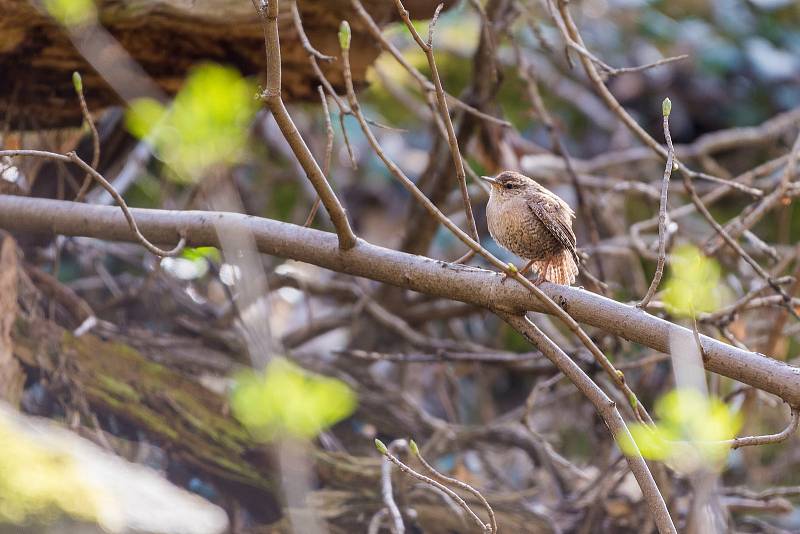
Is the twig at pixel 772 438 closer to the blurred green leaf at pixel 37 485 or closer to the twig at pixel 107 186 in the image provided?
the twig at pixel 107 186

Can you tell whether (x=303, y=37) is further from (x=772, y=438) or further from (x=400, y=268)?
(x=772, y=438)

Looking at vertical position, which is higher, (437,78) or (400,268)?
(437,78)

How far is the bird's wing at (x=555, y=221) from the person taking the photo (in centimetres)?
308

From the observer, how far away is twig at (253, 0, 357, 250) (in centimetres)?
200

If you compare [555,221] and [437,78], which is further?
[555,221]

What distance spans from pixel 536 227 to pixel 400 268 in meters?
0.87

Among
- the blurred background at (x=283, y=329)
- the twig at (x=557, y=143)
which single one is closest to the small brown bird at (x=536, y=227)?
the blurred background at (x=283, y=329)

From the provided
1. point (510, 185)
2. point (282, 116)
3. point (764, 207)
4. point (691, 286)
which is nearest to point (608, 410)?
point (691, 286)

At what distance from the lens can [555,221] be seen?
3.12 meters

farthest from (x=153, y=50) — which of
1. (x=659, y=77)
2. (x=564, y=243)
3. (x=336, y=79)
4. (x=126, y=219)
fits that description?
(x=659, y=77)

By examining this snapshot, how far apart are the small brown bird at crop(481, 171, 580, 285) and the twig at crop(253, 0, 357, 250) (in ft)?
3.04

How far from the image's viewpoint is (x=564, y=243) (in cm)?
308

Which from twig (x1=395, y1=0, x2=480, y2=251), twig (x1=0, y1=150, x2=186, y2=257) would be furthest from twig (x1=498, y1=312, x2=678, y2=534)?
twig (x1=0, y1=150, x2=186, y2=257)

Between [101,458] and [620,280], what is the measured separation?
339 cm
